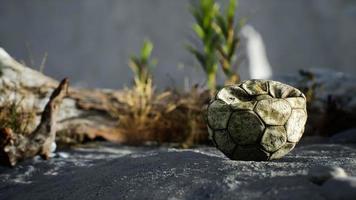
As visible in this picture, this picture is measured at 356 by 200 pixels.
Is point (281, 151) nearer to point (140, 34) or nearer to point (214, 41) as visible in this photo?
point (214, 41)

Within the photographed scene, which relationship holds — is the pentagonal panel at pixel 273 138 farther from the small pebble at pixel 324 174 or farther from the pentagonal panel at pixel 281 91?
the small pebble at pixel 324 174

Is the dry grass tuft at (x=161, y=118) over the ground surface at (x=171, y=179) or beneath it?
over

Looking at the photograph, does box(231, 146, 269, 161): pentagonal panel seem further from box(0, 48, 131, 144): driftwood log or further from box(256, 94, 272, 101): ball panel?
box(0, 48, 131, 144): driftwood log

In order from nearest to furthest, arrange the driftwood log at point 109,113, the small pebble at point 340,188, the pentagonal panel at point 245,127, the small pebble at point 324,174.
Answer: the small pebble at point 340,188 < the small pebble at point 324,174 < the pentagonal panel at point 245,127 < the driftwood log at point 109,113

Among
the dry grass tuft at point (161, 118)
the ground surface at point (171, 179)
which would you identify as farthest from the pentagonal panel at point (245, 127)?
the dry grass tuft at point (161, 118)

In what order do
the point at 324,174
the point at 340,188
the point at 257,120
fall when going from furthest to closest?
the point at 257,120
the point at 324,174
the point at 340,188

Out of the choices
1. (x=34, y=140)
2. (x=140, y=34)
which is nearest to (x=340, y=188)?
(x=34, y=140)

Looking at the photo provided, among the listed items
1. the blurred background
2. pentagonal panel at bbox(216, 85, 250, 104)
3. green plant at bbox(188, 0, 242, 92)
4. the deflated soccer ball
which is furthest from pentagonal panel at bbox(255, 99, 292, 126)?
the blurred background
